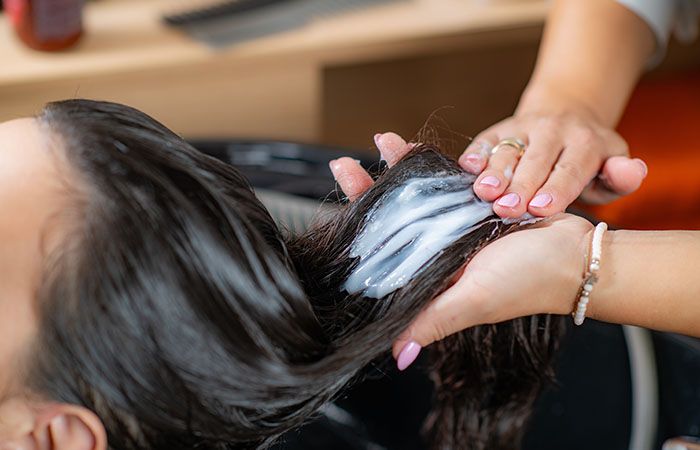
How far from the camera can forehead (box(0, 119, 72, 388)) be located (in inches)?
27.1

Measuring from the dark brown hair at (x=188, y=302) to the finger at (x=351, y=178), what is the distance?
0.07m

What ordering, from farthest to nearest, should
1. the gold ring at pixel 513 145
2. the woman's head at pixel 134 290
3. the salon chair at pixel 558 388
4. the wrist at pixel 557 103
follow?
the salon chair at pixel 558 388
the wrist at pixel 557 103
the gold ring at pixel 513 145
the woman's head at pixel 134 290

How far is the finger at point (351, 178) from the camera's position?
2.92ft

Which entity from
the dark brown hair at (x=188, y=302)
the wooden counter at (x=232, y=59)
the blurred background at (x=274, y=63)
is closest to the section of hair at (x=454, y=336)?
the dark brown hair at (x=188, y=302)

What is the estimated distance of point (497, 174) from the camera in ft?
2.81

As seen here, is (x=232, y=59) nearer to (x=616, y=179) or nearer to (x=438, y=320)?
(x=616, y=179)

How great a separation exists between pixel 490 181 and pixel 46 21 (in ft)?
3.09

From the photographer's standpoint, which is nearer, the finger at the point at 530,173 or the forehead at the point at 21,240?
the forehead at the point at 21,240

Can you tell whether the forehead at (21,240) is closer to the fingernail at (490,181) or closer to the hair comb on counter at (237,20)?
the fingernail at (490,181)

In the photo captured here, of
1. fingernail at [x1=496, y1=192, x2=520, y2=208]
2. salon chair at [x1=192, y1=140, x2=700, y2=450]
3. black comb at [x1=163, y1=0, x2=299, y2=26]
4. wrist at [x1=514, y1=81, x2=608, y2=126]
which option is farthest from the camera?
black comb at [x1=163, y1=0, x2=299, y2=26]

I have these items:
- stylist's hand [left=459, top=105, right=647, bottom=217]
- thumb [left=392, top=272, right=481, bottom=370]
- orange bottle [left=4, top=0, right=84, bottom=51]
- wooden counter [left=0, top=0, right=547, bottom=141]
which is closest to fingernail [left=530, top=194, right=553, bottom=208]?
stylist's hand [left=459, top=105, right=647, bottom=217]

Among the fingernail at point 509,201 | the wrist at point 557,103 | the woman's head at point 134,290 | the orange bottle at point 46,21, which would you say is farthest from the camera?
the orange bottle at point 46,21

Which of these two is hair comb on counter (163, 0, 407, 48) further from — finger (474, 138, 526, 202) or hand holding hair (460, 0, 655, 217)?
finger (474, 138, 526, 202)

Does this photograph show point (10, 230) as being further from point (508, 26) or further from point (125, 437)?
point (508, 26)
